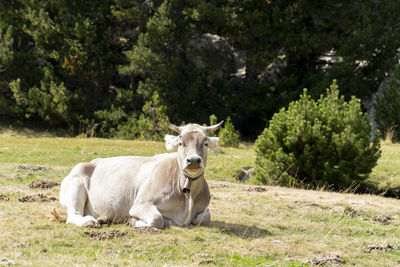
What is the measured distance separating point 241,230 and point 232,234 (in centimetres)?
39

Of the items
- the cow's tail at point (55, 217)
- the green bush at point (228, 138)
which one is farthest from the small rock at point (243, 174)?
the cow's tail at point (55, 217)

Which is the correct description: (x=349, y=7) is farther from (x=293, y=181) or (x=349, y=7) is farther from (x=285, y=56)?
(x=293, y=181)

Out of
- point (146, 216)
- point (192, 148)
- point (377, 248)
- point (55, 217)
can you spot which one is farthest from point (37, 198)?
point (377, 248)

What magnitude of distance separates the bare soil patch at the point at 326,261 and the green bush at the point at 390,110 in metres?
17.5

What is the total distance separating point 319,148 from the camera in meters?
15.4

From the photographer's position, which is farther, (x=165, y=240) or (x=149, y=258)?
(x=165, y=240)

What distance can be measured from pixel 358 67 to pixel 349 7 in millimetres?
3003

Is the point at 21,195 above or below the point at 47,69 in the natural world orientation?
below

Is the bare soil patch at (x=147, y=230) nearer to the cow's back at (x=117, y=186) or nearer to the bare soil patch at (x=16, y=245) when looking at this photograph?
the cow's back at (x=117, y=186)

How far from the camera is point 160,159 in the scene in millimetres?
9172

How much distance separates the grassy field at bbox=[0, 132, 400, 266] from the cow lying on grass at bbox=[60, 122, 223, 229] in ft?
0.98

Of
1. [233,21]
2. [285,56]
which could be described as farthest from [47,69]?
[285,56]

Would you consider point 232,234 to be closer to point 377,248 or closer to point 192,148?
point 192,148

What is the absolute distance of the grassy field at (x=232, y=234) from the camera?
7023 mm
